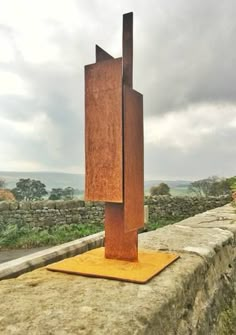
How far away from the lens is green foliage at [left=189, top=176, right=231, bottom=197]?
14.2m

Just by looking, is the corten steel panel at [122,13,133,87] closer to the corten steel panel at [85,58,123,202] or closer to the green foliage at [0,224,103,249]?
the corten steel panel at [85,58,123,202]

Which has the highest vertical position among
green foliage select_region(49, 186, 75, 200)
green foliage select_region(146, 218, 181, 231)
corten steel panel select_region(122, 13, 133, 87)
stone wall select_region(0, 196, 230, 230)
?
corten steel panel select_region(122, 13, 133, 87)

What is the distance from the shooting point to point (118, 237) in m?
1.90

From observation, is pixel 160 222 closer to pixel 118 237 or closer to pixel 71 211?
pixel 71 211

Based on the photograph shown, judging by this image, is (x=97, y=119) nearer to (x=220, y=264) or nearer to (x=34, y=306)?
(x=34, y=306)

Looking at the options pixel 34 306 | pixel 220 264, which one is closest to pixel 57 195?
pixel 220 264

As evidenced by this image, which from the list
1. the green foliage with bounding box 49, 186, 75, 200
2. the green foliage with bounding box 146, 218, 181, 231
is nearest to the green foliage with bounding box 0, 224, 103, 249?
the green foliage with bounding box 146, 218, 181, 231

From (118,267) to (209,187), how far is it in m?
14.4

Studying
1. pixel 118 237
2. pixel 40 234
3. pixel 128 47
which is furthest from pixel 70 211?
pixel 128 47

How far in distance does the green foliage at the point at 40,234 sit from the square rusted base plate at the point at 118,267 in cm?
744

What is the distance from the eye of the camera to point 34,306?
1263 millimetres

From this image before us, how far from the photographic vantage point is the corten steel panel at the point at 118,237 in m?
1.87

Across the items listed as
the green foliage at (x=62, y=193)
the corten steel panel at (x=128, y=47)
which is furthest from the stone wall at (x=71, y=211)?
the corten steel panel at (x=128, y=47)

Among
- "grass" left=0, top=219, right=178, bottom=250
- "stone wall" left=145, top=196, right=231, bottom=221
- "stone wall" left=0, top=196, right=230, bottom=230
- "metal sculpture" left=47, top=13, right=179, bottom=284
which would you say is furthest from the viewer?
"stone wall" left=145, top=196, right=231, bottom=221
